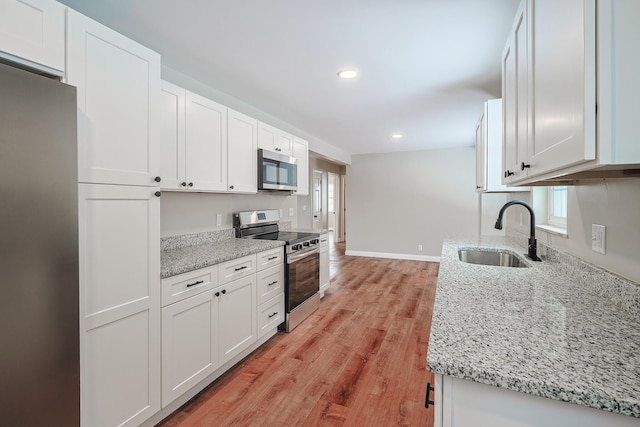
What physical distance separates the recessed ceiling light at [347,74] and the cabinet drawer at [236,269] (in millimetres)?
1688

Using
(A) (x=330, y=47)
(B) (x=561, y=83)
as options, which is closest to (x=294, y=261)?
(A) (x=330, y=47)

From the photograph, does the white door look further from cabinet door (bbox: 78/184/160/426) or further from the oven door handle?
cabinet door (bbox: 78/184/160/426)

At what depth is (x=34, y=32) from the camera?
1.14 m

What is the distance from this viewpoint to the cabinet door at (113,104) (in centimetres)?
132

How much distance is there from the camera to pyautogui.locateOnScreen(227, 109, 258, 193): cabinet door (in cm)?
263

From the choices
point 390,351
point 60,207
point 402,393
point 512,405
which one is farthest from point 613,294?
point 60,207

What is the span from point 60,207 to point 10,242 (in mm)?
188

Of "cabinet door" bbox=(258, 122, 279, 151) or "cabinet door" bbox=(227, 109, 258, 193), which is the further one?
"cabinet door" bbox=(258, 122, 279, 151)

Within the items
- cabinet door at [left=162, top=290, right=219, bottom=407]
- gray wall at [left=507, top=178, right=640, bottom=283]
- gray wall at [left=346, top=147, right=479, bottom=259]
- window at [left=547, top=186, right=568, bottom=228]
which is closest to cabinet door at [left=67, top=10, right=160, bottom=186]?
cabinet door at [left=162, top=290, right=219, bottom=407]

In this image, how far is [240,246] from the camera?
2543 mm

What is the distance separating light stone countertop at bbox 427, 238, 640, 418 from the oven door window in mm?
1730

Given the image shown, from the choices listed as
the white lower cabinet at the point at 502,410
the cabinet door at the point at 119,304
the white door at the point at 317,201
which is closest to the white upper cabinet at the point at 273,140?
the cabinet door at the point at 119,304

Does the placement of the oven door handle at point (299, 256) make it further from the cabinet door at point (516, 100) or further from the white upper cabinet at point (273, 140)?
the cabinet door at point (516, 100)

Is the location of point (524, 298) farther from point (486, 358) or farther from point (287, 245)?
point (287, 245)
